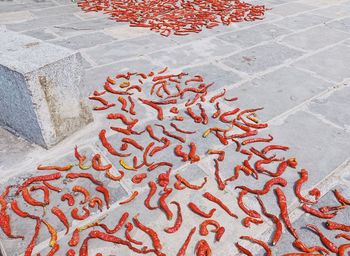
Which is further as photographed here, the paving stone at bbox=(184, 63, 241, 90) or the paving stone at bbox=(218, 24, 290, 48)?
the paving stone at bbox=(218, 24, 290, 48)

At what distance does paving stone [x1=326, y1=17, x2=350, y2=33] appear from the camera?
8900 mm

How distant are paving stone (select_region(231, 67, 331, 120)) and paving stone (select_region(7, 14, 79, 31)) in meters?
5.50

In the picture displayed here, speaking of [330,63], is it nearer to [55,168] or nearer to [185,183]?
[185,183]

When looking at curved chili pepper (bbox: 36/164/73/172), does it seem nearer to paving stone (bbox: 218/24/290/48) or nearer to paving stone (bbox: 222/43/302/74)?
paving stone (bbox: 222/43/302/74)

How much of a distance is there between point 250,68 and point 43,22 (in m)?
5.60

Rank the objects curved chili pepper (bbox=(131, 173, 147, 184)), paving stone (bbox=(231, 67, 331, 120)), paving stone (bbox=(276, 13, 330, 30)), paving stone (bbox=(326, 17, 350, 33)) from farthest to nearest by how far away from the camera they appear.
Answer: paving stone (bbox=(276, 13, 330, 30)) < paving stone (bbox=(326, 17, 350, 33)) < paving stone (bbox=(231, 67, 331, 120)) < curved chili pepper (bbox=(131, 173, 147, 184))

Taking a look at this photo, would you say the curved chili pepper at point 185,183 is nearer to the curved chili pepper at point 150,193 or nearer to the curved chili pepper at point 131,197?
the curved chili pepper at point 150,193

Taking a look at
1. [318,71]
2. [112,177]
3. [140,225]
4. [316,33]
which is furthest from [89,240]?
[316,33]

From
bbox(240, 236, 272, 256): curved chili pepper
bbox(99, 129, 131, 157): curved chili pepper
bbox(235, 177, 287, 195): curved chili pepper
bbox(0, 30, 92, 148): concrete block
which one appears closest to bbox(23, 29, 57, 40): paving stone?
bbox(0, 30, 92, 148): concrete block

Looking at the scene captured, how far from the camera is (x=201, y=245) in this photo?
3141 mm

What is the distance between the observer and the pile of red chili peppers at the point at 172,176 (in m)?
3.24

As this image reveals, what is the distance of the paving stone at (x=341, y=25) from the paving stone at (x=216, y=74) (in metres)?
4.26

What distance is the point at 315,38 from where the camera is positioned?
818 cm

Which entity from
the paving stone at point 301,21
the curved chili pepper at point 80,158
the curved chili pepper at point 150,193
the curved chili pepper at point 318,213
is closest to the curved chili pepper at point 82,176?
the curved chili pepper at point 80,158
